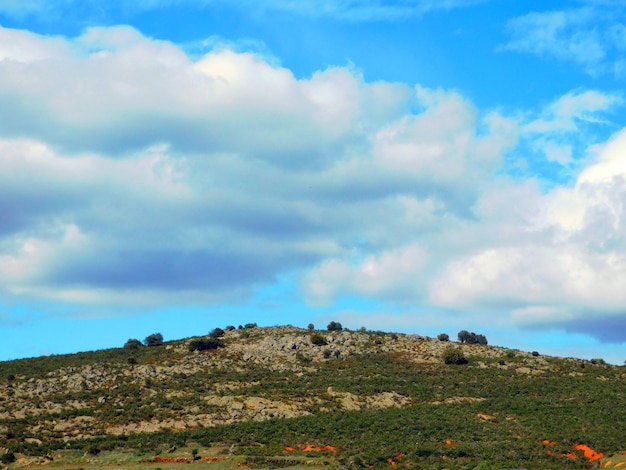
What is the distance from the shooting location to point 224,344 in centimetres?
12219

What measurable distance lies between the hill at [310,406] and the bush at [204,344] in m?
0.31

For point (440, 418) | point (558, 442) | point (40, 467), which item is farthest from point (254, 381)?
point (558, 442)

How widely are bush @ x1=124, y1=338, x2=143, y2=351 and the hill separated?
1.09 m

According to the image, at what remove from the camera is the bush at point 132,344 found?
126250mm

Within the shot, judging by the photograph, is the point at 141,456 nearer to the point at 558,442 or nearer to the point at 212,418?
the point at 212,418

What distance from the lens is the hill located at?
70375mm

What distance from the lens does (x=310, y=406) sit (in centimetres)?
8869

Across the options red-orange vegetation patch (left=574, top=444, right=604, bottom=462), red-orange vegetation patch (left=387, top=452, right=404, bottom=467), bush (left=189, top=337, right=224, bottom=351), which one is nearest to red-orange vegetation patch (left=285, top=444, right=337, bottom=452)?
red-orange vegetation patch (left=387, top=452, right=404, bottom=467)

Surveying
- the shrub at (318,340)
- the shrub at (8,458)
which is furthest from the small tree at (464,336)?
the shrub at (8,458)

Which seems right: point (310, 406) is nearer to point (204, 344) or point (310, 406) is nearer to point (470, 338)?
point (204, 344)

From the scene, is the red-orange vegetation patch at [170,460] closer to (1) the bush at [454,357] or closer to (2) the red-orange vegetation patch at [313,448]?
A: (2) the red-orange vegetation patch at [313,448]

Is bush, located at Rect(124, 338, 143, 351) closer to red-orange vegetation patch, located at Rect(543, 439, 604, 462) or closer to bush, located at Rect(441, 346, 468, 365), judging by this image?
bush, located at Rect(441, 346, 468, 365)

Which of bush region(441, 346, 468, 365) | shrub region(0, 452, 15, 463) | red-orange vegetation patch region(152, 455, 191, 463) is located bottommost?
shrub region(0, 452, 15, 463)

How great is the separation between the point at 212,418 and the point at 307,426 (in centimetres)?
1256
